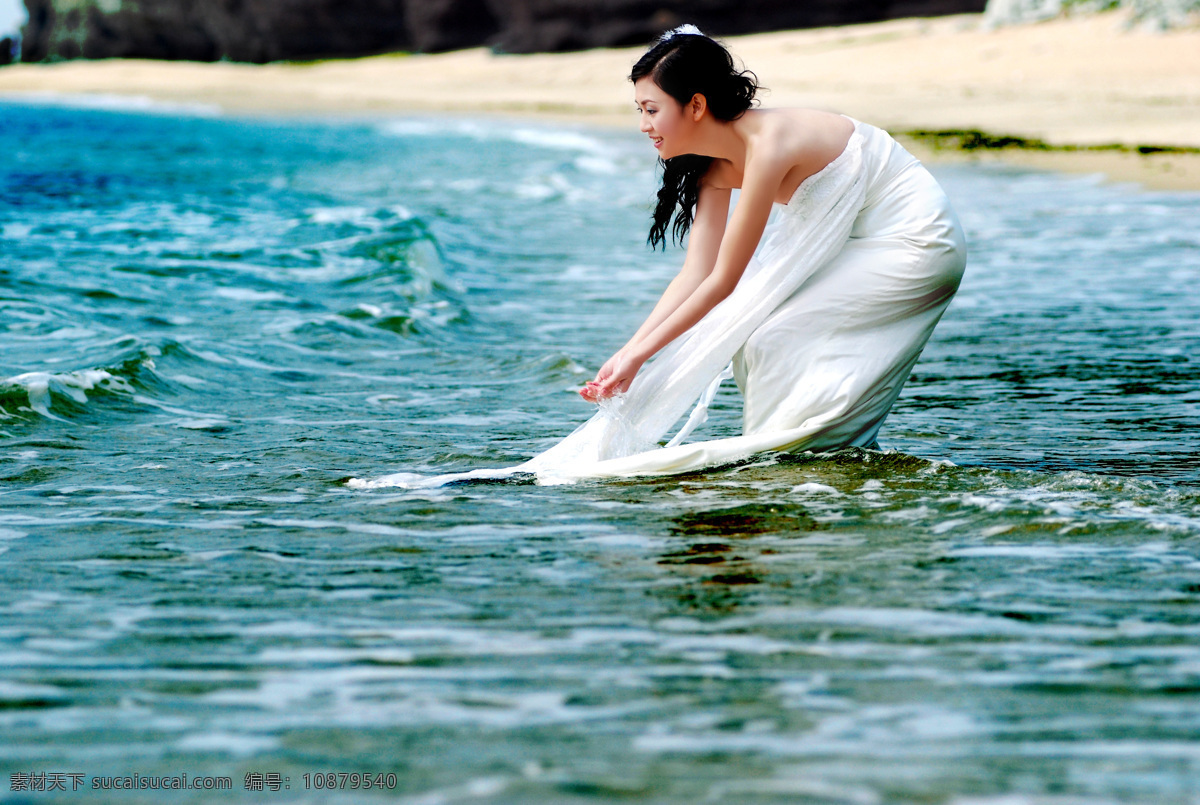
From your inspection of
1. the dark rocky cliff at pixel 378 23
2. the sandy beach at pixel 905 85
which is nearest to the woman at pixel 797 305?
the sandy beach at pixel 905 85

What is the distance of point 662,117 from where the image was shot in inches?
157

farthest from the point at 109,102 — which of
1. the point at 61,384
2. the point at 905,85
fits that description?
the point at 61,384

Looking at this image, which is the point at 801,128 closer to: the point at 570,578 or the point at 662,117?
the point at 662,117

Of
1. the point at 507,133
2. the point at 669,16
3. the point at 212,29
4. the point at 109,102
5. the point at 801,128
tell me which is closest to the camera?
the point at 801,128

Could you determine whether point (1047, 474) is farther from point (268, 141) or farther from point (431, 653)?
point (268, 141)

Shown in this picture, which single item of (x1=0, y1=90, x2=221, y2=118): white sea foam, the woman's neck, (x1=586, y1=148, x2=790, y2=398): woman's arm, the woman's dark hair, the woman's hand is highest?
(x1=0, y1=90, x2=221, y2=118): white sea foam

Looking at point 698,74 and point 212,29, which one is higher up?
point 212,29

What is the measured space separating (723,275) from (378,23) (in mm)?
55924

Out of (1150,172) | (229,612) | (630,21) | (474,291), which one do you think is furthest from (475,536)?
(630,21)

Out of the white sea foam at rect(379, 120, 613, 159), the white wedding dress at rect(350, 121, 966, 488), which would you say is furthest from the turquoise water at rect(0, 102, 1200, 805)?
the white sea foam at rect(379, 120, 613, 159)

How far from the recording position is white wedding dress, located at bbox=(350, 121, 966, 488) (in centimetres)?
430

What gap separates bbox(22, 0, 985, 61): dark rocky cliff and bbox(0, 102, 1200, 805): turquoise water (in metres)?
39.3

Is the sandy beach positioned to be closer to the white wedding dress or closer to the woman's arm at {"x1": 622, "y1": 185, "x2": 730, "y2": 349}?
the white wedding dress

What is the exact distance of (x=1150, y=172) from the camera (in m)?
15.6
